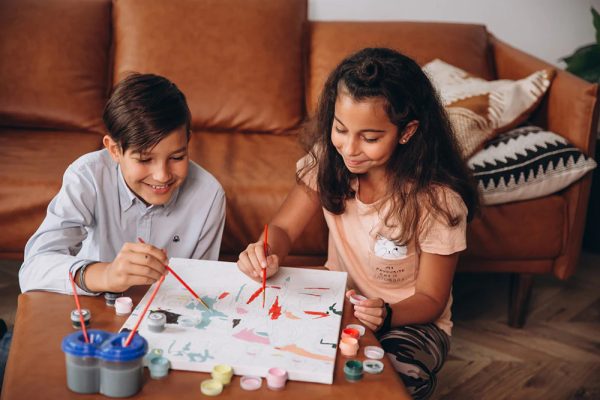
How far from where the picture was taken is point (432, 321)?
4.92ft

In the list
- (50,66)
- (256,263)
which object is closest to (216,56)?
(50,66)

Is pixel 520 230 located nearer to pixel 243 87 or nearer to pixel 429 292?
pixel 429 292

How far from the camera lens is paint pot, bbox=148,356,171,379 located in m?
1.04

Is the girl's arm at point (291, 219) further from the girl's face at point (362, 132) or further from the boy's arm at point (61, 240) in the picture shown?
the boy's arm at point (61, 240)

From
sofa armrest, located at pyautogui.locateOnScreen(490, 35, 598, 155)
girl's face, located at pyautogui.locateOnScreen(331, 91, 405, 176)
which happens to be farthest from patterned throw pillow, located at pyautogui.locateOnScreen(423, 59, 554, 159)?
girl's face, located at pyautogui.locateOnScreen(331, 91, 405, 176)

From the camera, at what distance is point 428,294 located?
1476 millimetres

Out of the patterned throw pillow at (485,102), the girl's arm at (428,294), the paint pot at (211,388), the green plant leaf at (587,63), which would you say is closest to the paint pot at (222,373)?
the paint pot at (211,388)

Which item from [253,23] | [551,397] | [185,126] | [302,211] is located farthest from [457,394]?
[253,23]

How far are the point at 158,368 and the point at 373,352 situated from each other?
1.08ft

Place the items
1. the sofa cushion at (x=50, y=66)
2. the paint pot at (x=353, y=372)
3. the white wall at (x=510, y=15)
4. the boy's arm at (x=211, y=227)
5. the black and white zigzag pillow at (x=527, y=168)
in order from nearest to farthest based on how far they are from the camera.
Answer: the paint pot at (x=353, y=372) < the boy's arm at (x=211, y=227) < the black and white zigzag pillow at (x=527, y=168) < the sofa cushion at (x=50, y=66) < the white wall at (x=510, y=15)

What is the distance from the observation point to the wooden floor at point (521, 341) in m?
2.05

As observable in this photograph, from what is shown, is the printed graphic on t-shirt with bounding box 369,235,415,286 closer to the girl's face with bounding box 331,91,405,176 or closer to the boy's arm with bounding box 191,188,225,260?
the girl's face with bounding box 331,91,405,176

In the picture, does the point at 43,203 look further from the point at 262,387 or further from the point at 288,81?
the point at 262,387

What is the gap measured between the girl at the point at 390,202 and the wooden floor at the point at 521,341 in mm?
590
